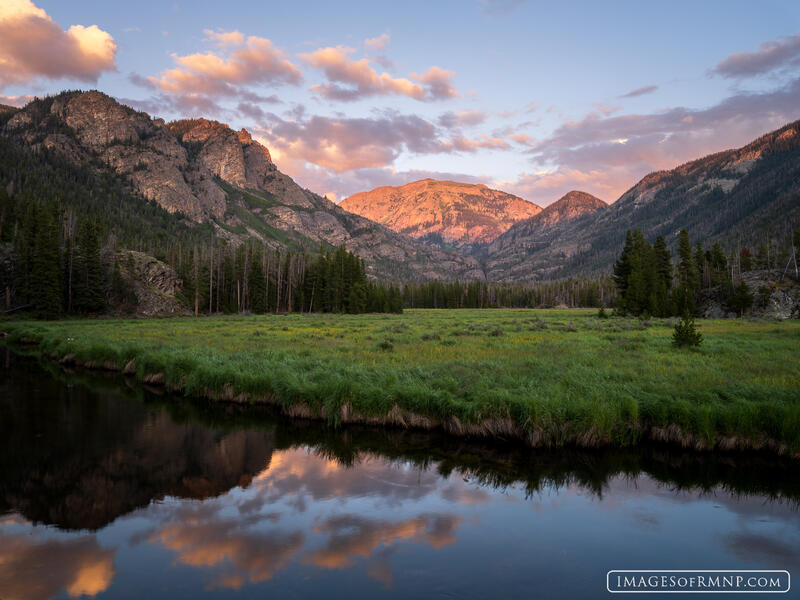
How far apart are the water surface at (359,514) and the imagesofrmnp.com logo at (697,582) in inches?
8.3

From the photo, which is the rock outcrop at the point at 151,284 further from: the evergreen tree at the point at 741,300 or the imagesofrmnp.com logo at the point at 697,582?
the evergreen tree at the point at 741,300

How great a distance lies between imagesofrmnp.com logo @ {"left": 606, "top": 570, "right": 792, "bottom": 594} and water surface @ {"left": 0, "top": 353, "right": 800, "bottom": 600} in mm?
210

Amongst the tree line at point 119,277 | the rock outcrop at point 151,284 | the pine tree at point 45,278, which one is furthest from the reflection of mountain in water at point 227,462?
the rock outcrop at point 151,284

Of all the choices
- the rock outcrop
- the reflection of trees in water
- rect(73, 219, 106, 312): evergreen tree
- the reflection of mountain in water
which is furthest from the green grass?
the rock outcrop

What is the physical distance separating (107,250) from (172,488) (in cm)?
7749

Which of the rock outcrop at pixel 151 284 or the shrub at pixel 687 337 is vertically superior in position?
the rock outcrop at pixel 151 284

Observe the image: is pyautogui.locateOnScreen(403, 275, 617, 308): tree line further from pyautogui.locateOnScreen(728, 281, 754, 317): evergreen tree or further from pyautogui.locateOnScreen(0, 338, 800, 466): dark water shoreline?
pyautogui.locateOnScreen(0, 338, 800, 466): dark water shoreline

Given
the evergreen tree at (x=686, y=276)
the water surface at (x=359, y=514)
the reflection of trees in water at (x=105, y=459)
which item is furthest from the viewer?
the evergreen tree at (x=686, y=276)

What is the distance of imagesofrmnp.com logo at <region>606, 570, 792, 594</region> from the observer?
690 centimetres

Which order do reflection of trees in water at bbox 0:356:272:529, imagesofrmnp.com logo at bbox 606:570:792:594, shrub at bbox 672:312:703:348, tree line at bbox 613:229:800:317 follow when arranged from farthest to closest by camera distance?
tree line at bbox 613:229:800:317, shrub at bbox 672:312:703:348, reflection of trees in water at bbox 0:356:272:529, imagesofrmnp.com logo at bbox 606:570:792:594

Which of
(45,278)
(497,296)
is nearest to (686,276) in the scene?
(45,278)

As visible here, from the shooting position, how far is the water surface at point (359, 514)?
7113 millimetres

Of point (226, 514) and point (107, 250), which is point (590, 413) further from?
point (107, 250)

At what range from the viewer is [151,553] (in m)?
7.81
